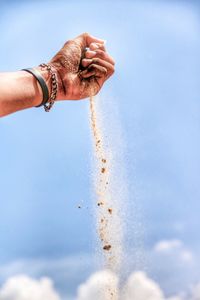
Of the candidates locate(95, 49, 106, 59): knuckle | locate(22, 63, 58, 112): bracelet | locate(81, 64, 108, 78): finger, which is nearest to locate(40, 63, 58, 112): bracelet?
locate(22, 63, 58, 112): bracelet

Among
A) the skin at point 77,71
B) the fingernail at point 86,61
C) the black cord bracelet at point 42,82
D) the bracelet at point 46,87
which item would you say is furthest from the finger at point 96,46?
the black cord bracelet at point 42,82

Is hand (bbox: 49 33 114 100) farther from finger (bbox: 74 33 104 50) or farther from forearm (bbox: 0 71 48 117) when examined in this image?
forearm (bbox: 0 71 48 117)

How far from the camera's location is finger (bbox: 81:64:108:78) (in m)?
3.15

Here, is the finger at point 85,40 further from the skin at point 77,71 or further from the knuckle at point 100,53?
the knuckle at point 100,53

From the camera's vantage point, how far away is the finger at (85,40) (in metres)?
3.28

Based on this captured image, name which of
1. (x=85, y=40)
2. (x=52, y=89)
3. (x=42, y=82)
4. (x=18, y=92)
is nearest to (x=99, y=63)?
(x=85, y=40)

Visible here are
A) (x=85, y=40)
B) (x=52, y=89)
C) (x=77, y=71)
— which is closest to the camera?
(x=52, y=89)

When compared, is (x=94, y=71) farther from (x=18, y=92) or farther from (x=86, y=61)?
(x=18, y=92)

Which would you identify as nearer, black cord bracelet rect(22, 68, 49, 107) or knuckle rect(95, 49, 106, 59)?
black cord bracelet rect(22, 68, 49, 107)

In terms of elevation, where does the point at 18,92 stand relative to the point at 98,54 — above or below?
below

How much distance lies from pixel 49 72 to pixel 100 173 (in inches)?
29.5

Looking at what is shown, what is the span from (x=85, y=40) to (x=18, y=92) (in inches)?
34.1

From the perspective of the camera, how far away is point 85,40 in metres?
3.34

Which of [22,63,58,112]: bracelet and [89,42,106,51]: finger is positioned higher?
[89,42,106,51]: finger
